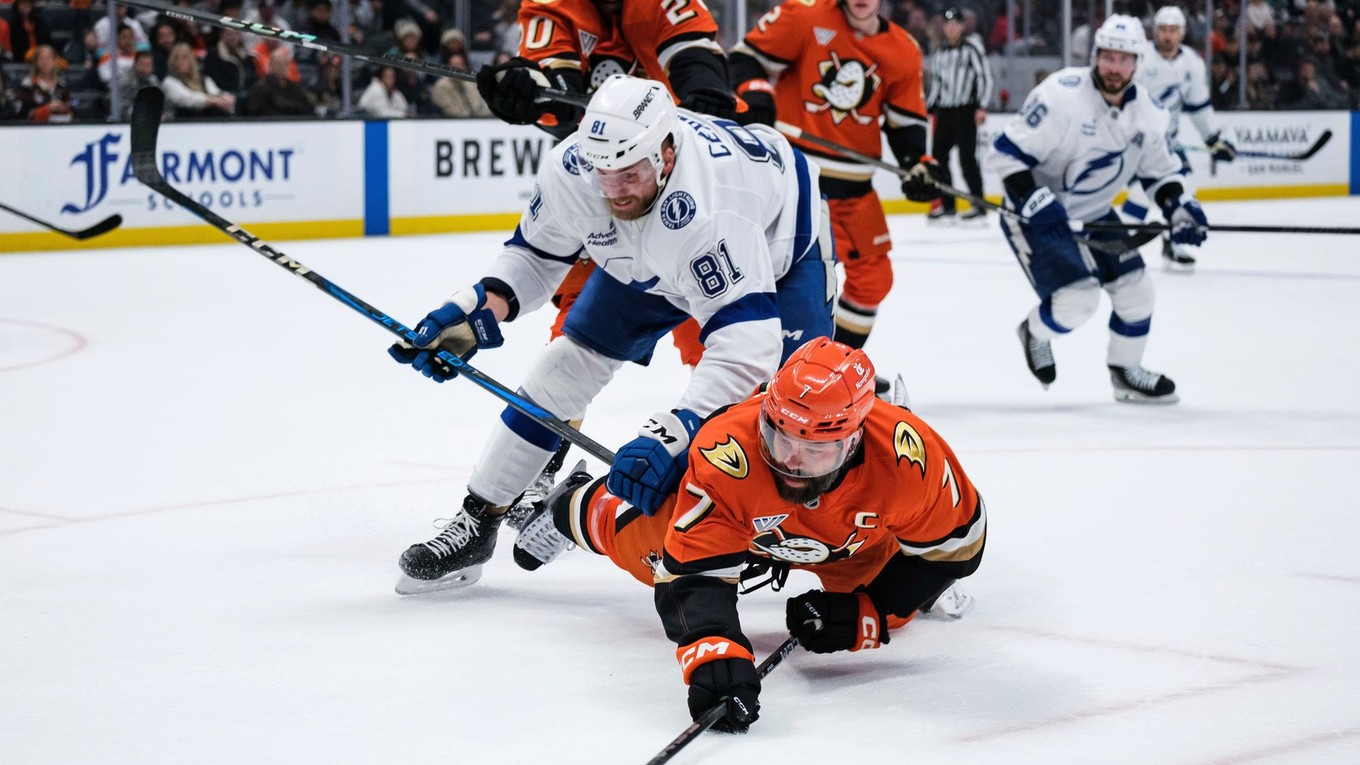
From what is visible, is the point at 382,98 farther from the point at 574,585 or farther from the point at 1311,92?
the point at 574,585

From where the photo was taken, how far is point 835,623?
9.51 ft

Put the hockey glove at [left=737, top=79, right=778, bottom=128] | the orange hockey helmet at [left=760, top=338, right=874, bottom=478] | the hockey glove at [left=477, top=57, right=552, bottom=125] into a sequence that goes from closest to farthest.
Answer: the orange hockey helmet at [left=760, top=338, right=874, bottom=478]
the hockey glove at [left=477, top=57, right=552, bottom=125]
the hockey glove at [left=737, top=79, right=778, bottom=128]

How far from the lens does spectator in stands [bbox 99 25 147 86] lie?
10578mm

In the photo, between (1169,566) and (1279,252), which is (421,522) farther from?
(1279,252)

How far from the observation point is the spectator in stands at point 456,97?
11891 millimetres

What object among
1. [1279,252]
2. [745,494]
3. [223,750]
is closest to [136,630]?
[223,750]

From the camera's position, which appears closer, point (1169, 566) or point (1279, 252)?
point (1169, 566)

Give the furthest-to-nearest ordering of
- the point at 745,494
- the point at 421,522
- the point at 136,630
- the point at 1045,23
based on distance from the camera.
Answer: the point at 1045,23 → the point at 421,522 → the point at 136,630 → the point at 745,494

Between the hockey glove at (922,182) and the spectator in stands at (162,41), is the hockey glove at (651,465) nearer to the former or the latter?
the hockey glove at (922,182)

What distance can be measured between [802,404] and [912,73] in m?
3.76

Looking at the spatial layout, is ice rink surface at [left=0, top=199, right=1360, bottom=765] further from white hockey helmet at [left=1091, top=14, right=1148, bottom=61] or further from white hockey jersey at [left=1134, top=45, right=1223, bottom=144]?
white hockey jersey at [left=1134, top=45, right=1223, bottom=144]

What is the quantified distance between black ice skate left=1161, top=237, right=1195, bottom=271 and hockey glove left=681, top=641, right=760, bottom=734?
→ 7704 millimetres

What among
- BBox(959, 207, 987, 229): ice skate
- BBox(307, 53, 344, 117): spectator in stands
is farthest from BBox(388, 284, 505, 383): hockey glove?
BBox(959, 207, 987, 229): ice skate

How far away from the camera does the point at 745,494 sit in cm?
273
